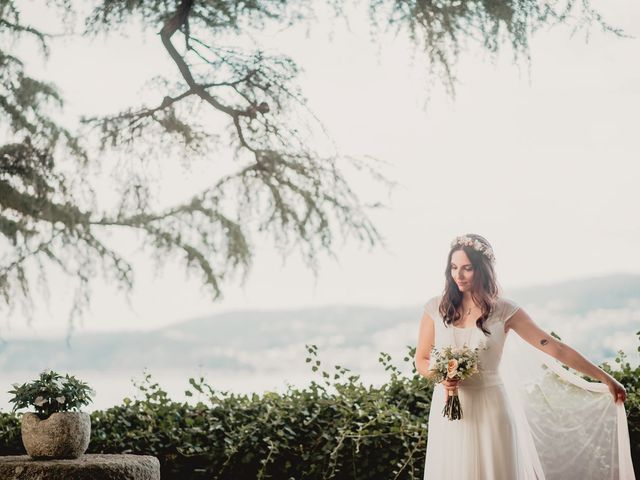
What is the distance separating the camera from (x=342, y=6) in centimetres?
482

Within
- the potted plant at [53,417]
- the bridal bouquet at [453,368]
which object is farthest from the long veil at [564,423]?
the potted plant at [53,417]

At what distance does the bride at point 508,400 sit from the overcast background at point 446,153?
131 centimetres

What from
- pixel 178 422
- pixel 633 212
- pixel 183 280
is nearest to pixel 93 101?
pixel 183 280

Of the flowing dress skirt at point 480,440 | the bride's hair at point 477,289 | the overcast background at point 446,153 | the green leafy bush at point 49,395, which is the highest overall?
the overcast background at point 446,153

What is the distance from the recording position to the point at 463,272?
299cm

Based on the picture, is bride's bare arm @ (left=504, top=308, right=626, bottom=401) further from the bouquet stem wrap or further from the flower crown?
the bouquet stem wrap

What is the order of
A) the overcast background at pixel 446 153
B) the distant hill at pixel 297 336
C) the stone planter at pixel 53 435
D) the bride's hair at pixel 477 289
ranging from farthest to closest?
the overcast background at pixel 446 153 < the distant hill at pixel 297 336 < the stone planter at pixel 53 435 < the bride's hair at pixel 477 289

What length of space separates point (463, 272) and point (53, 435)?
1.91 meters

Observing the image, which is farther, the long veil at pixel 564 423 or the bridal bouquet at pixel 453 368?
the long veil at pixel 564 423

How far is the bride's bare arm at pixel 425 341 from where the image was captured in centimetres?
306

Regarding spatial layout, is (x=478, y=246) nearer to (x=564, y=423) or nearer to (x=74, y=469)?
(x=564, y=423)

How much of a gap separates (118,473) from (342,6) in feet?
10.1

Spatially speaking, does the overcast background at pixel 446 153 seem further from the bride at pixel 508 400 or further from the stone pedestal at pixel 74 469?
the stone pedestal at pixel 74 469

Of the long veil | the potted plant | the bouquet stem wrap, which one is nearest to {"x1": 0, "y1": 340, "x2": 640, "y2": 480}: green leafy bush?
the long veil
